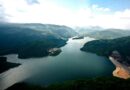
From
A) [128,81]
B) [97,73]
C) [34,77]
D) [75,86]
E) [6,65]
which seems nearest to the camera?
[75,86]

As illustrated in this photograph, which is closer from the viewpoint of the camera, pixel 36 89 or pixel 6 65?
pixel 36 89

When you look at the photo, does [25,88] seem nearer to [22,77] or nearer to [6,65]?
[22,77]

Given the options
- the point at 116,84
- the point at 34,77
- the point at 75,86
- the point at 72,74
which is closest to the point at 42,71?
the point at 34,77

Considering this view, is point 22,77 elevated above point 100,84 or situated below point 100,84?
below

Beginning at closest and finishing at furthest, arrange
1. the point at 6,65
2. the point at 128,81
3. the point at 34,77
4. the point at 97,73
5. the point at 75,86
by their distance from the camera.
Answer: the point at 75,86
the point at 128,81
the point at 34,77
the point at 97,73
the point at 6,65

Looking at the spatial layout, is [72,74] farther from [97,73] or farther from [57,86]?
[57,86]

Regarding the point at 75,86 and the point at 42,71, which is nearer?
the point at 75,86

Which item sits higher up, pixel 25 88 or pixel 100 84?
pixel 100 84

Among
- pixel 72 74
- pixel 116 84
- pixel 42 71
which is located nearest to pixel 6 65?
pixel 42 71

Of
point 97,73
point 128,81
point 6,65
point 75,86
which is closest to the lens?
point 75,86
